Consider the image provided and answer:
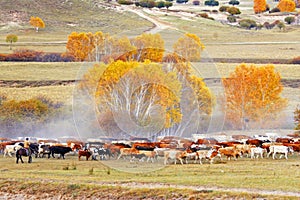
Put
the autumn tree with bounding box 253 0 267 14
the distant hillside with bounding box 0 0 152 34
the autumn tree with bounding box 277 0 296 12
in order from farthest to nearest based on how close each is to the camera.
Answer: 1. the autumn tree with bounding box 277 0 296 12
2. the autumn tree with bounding box 253 0 267 14
3. the distant hillside with bounding box 0 0 152 34

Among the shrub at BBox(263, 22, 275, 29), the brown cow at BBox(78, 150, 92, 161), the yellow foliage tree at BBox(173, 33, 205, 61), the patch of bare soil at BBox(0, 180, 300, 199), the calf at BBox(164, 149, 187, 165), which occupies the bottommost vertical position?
the shrub at BBox(263, 22, 275, 29)

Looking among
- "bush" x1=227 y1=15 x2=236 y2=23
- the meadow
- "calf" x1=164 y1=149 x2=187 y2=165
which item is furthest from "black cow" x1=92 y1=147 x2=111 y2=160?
"bush" x1=227 y1=15 x2=236 y2=23

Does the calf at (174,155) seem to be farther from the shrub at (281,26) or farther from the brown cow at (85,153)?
the shrub at (281,26)

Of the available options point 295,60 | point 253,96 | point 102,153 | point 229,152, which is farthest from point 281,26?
point 102,153

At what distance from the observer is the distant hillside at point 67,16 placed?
108606 millimetres

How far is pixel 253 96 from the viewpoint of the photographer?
62531 millimetres

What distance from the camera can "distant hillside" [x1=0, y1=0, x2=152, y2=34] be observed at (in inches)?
4276

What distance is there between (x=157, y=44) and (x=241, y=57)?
40131 millimetres

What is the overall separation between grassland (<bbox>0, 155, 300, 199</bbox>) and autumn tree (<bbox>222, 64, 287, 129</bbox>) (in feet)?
94.1

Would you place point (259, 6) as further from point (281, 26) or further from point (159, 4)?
point (281, 26)

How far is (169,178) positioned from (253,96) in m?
38.5

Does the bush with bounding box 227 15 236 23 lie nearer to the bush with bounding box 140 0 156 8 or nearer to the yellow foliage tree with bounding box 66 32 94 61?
the bush with bounding box 140 0 156 8

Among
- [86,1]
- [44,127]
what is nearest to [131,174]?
[44,127]

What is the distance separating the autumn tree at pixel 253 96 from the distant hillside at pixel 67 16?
40.8m
